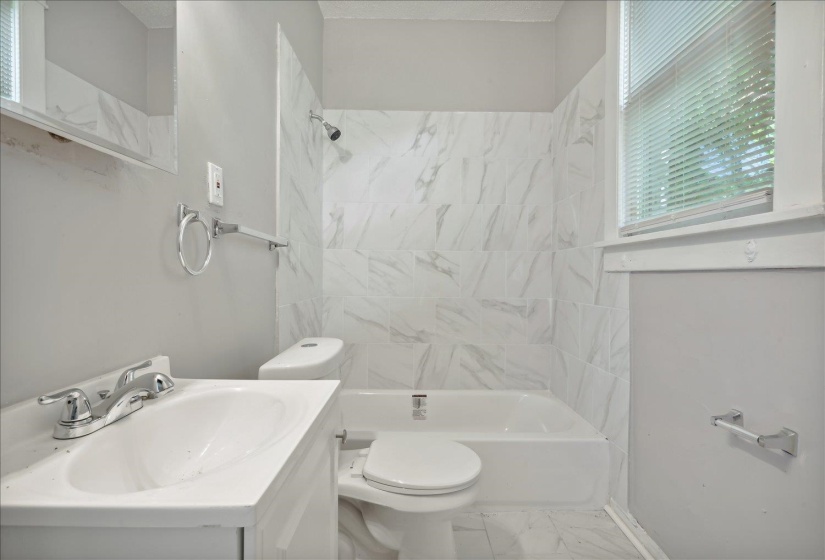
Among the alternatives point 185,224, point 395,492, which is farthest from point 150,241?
point 395,492

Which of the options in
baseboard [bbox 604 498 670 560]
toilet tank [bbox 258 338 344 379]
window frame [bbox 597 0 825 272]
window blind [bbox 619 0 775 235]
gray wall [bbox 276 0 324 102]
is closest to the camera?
window frame [bbox 597 0 825 272]

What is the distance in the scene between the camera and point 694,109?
3.91ft

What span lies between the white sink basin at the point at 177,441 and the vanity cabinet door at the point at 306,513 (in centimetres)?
8

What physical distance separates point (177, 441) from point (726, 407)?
1.39m

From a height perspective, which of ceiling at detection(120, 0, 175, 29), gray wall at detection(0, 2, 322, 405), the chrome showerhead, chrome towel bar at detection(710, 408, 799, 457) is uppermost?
the chrome showerhead

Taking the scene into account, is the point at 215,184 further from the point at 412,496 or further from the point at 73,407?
the point at 412,496

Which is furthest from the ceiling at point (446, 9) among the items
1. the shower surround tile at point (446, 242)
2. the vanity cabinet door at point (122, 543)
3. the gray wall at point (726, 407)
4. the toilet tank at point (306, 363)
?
the vanity cabinet door at point (122, 543)

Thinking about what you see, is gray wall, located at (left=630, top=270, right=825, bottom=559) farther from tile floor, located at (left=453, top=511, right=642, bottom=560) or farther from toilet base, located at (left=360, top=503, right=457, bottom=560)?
toilet base, located at (left=360, top=503, right=457, bottom=560)

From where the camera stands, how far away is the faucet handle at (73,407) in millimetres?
542

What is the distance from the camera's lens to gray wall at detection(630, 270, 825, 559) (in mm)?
819

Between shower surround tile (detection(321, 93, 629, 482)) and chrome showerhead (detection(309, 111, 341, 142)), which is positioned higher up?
chrome showerhead (detection(309, 111, 341, 142))

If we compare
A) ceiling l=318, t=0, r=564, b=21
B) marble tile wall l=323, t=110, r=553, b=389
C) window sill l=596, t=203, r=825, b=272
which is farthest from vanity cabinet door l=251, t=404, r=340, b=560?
ceiling l=318, t=0, r=564, b=21

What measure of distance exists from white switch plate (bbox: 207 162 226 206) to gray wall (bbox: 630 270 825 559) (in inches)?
59.4

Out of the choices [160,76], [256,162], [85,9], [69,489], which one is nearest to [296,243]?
[256,162]
